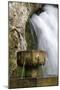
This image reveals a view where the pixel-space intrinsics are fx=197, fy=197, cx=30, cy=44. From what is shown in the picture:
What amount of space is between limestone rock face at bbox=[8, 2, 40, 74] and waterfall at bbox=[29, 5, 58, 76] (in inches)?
3.1

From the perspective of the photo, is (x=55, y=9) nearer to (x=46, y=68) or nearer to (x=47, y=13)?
(x=47, y=13)

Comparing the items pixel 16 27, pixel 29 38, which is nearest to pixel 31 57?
pixel 29 38

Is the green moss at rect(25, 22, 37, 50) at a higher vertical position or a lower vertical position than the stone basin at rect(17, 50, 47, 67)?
higher

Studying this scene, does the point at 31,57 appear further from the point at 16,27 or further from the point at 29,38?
the point at 16,27

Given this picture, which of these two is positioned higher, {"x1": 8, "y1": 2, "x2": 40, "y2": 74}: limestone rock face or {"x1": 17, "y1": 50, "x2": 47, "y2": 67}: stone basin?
{"x1": 8, "y1": 2, "x2": 40, "y2": 74}: limestone rock face

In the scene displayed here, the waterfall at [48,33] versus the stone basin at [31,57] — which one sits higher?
the waterfall at [48,33]

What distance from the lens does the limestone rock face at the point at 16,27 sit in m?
1.70

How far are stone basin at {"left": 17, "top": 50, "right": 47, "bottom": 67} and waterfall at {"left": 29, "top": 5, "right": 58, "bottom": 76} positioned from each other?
0.04m

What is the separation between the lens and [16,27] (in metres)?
1.71

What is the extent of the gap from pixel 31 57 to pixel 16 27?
0.29m

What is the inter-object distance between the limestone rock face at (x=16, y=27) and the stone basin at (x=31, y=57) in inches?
1.4

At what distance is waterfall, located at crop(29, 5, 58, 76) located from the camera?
68.9 inches

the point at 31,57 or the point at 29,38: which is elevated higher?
the point at 29,38

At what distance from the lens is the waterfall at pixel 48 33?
175 centimetres
